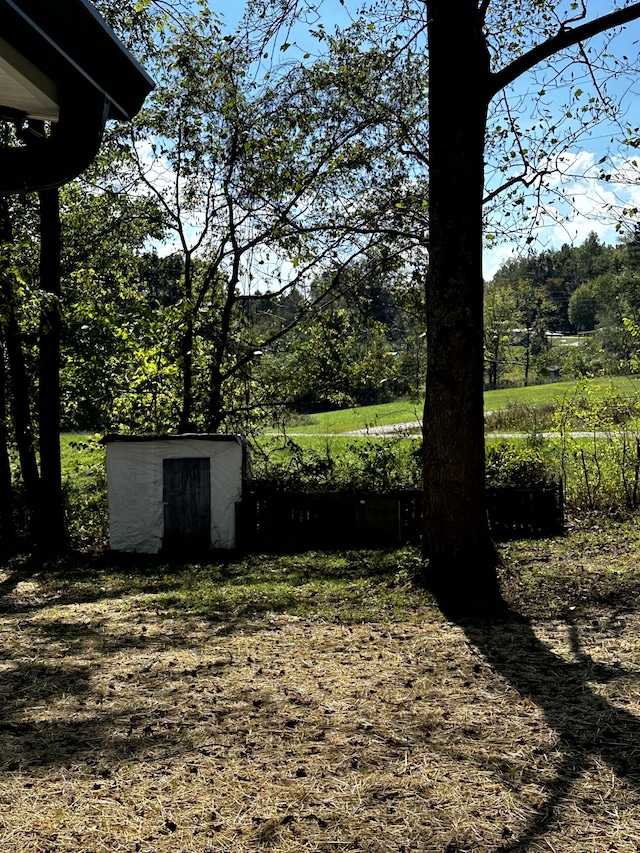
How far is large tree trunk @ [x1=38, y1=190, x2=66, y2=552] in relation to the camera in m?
11.6

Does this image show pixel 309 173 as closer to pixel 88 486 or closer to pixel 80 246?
pixel 80 246

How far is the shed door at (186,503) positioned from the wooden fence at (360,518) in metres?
0.66

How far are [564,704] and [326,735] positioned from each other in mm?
1501

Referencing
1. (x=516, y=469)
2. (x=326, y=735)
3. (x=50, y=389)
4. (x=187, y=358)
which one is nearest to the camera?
(x=326, y=735)

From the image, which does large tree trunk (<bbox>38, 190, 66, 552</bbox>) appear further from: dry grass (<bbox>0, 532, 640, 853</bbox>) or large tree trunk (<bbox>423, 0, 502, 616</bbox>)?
large tree trunk (<bbox>423, 0, 502, 616</bbox>)

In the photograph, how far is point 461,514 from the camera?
760 cm

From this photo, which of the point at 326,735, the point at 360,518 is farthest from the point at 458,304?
the point at 360,518

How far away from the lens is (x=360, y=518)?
12.0 meters

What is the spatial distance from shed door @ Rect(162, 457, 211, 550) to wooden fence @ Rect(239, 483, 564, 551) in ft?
2.18

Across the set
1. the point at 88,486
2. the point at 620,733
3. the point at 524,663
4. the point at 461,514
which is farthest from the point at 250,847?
the point at 88,486

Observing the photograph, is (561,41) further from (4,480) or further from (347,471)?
(4,480)

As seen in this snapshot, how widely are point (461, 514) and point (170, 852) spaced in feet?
16.5

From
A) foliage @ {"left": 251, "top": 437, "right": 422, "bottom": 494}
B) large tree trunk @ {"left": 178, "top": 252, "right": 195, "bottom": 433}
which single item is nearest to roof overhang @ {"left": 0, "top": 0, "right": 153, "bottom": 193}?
foliage @ {"left": 251, "top": 437, "right": 422, "bottom": 494}

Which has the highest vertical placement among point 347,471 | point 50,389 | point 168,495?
point 50,389
